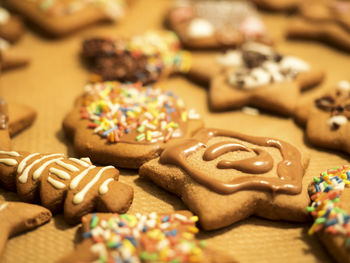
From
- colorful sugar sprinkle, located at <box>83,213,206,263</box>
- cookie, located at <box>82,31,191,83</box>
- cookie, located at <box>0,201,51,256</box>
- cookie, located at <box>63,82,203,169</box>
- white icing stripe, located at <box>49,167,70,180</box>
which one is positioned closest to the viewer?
colorful sugar sprinkle, located at <box>83,213,206,263</box>

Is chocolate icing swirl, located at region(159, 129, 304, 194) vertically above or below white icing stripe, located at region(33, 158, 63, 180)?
above

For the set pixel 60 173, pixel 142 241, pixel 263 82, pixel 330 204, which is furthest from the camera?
pixel 263 82

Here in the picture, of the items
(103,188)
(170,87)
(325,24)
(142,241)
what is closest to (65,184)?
(103,188)

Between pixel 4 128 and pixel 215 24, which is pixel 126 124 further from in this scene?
pixel 215 24

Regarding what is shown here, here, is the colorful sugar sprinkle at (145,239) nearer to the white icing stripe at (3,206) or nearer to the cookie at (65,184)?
the cookie at (65,184)

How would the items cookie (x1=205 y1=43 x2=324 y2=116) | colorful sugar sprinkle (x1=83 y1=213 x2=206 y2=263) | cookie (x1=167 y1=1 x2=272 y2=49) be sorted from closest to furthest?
colorful sugar sprinkle (x1=83 y1=213 x2=206 y2=263) → cookie (x1=205 y1=43 x2=324 y2=116) → cookie (x1=167 y1=1 x2=272 y2=49)

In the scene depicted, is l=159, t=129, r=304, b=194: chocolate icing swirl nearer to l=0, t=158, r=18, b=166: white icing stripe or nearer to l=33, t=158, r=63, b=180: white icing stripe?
l=33, t=158, r=63, b=180: white icing stripe

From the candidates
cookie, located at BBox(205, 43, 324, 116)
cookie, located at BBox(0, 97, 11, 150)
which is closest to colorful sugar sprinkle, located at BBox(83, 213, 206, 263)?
cookie, located at BBox(0, 97, 11, 150)
